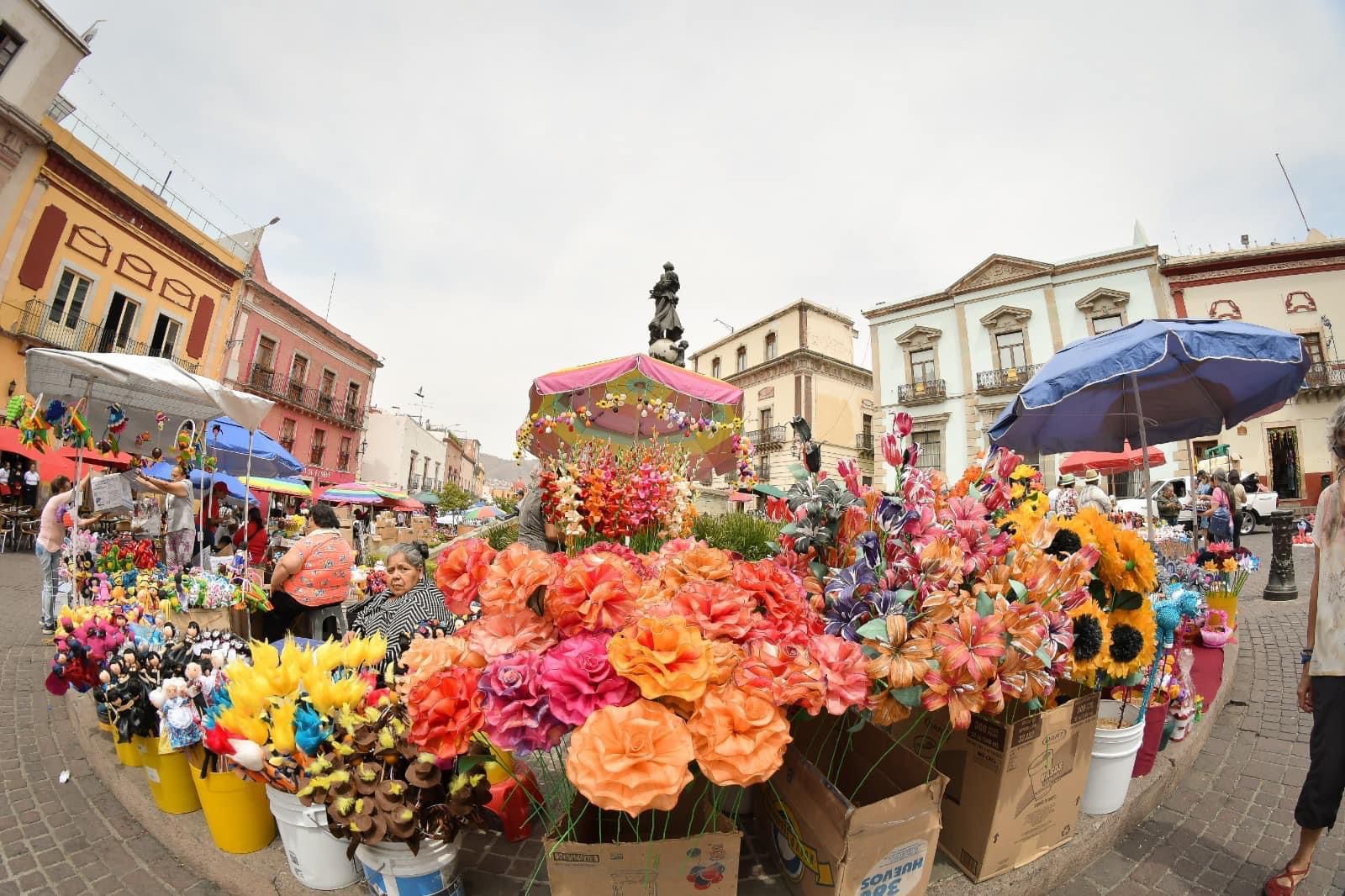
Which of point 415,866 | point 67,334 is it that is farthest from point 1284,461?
point 67,334

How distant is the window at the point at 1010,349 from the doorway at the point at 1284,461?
22.9ft

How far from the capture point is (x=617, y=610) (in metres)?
1.21

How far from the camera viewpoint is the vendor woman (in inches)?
110

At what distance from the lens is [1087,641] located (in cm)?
157

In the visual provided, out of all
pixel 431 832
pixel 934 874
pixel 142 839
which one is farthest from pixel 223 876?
pixel 934 874

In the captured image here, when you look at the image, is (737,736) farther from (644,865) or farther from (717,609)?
(644,865)

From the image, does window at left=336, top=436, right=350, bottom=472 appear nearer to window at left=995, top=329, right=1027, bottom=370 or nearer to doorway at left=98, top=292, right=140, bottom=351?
doorway at left=98, top=292, right=140, bottom=351

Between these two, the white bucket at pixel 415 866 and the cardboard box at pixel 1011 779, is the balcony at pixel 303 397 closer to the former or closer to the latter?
the white bucket at pixel 415 866

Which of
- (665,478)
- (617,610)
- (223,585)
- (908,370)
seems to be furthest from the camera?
(908,370)

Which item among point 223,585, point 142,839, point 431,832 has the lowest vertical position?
point 142,839

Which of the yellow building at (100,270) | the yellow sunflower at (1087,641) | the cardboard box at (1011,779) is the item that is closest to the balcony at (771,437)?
the yellow building at (100,270)

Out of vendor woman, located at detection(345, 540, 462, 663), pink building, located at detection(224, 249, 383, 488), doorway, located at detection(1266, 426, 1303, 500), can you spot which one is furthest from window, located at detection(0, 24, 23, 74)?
doorway, located at detection(1266, 426, 1303, 500)

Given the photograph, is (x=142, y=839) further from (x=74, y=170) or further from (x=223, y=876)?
(x=74, y=170)

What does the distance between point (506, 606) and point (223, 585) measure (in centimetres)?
382
